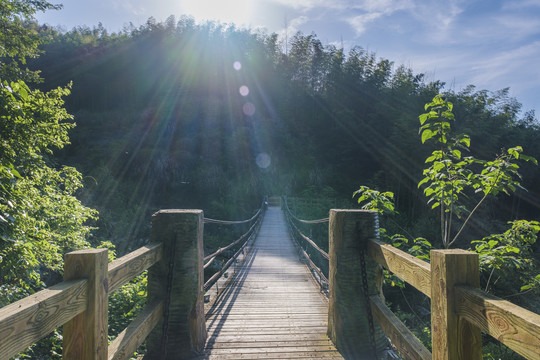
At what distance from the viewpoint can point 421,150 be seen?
2183 cm

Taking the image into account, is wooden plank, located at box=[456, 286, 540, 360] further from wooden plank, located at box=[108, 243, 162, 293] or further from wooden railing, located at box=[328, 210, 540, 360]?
Result: wooden plank, located at box=[108, 243, 162, 293]

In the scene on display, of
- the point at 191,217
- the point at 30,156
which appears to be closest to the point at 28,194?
the point at 30,156

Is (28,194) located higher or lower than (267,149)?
lower

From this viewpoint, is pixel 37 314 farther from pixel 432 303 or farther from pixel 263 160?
pixel 263 160

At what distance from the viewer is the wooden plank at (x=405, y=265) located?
1222 mm

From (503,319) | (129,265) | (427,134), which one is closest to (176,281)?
(129,265)

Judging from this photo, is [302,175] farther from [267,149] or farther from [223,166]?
[223,166]

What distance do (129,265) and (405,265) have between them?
1.38 meters

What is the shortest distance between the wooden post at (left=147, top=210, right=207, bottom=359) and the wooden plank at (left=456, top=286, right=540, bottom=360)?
5.27 ft

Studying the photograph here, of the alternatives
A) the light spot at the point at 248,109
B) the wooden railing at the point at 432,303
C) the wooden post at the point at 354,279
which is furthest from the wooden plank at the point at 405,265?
the light spot at the point at 248,109

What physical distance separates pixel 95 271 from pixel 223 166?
22.4 m

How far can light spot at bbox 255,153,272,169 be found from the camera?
2444cm

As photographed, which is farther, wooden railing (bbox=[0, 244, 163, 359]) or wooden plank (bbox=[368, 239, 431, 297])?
wooden plank (bbox=[368, 239, 431, 297])

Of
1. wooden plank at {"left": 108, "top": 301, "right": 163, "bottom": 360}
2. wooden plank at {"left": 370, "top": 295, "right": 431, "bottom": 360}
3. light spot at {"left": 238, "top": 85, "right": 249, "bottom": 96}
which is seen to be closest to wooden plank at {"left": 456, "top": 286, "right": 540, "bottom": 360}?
wooden plank at {"left": 370, "top": 295, "right": 431, "bottom": 360}
